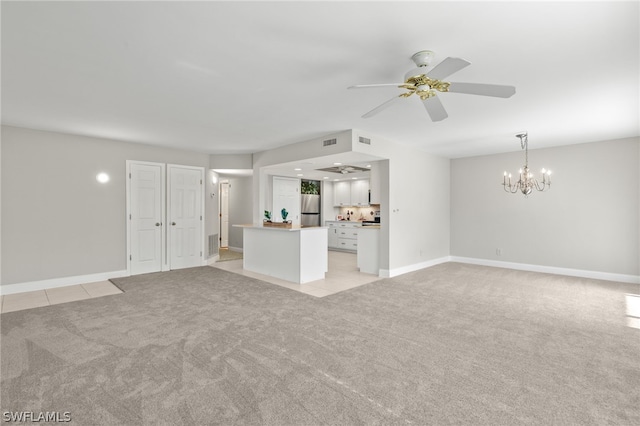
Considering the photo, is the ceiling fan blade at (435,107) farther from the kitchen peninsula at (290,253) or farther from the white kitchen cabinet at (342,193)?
the white kitchen cabinet at (342,193)

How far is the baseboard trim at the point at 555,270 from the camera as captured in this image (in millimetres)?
5535

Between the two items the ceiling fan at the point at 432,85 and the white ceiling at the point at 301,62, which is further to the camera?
the ceiling fan at the point at 432,85

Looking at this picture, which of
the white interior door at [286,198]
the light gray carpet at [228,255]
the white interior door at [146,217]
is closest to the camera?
the white interior door at [146,217]

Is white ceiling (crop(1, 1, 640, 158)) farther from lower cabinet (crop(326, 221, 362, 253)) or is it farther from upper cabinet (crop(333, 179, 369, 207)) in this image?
lower cabinet (crop(326, 221, 362, 253))

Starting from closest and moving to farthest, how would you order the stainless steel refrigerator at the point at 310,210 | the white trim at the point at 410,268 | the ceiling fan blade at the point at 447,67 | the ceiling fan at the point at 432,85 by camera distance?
the ceiling fan blade at the point at 447,67
the ceiling fan at the point at 432,85
the white trim at the point at 410,268
the stainless steel refrigerator at the point at 310,210

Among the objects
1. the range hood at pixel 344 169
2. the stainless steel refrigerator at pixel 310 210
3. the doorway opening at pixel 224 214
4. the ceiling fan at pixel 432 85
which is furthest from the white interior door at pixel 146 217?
the ceiling fan at pixel 432 85

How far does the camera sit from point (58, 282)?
5086 mm

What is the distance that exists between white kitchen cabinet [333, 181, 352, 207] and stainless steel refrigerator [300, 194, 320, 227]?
0.69m

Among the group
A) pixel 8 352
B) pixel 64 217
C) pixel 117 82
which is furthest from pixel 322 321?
pixel 64 217

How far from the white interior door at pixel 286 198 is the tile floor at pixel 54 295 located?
4056 mm

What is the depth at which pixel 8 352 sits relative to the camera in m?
2.68

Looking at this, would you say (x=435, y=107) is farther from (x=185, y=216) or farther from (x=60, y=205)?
(x=60, y=205)

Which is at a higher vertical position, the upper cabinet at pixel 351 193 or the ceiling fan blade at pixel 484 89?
the ceiling fan blade at pixel 484 89

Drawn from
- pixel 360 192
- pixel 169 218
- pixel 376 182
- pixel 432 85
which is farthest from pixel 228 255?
pixel 432 85
